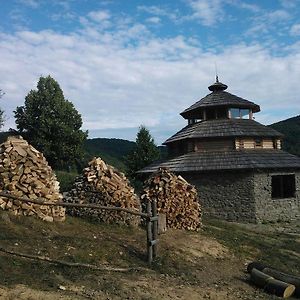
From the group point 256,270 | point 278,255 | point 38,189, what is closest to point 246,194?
point 278,255

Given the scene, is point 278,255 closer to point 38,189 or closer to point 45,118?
point 38,189

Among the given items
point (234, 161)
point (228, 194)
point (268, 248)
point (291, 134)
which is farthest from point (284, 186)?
point (291, 134)

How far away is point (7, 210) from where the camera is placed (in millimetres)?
9695

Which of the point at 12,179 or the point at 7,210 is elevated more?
the point at 12,179

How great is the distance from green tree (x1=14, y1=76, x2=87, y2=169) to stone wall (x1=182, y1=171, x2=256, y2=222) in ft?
72.4

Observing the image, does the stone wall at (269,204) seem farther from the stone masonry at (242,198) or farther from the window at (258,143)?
the window at (258,143)

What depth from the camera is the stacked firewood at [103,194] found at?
11.4 m

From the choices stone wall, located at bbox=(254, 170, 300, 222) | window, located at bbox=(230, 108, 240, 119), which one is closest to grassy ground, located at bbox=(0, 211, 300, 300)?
stone wall, located at bbox=(254, 170, 300, 222)

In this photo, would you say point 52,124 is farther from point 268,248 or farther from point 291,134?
point 291,134

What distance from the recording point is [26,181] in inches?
400

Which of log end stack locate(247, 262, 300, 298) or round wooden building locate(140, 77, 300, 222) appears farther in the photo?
round wooden building locate(140, 77, 300, 222)

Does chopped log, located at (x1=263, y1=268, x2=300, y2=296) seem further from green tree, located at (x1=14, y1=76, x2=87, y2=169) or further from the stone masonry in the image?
green tree, located at (x1=14, y1=76, x2=87, y2=169)

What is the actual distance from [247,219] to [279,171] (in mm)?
3296

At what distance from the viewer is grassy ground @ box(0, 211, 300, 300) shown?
6.79 meters
